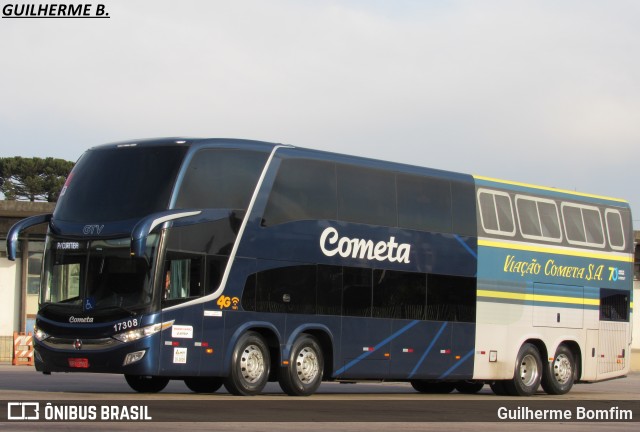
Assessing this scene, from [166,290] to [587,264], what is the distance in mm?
11748

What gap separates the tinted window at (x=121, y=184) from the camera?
20.2 m

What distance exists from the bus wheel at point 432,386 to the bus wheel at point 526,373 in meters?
1.61

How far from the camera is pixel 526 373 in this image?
26906 mm

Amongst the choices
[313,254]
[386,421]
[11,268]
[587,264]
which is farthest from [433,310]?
[11,268]

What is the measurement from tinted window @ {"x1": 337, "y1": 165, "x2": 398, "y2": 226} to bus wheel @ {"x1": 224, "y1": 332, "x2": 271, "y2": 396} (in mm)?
2942

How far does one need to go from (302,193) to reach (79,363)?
491cm

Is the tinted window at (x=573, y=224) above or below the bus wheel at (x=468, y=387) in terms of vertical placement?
above

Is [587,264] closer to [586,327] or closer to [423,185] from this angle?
[586,327]

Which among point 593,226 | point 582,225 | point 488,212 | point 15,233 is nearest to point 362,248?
point 488,212

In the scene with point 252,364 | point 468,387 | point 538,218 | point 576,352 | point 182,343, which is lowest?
point 468,387

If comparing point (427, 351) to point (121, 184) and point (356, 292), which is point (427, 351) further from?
point (121, 184)

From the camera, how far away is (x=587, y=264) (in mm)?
28266

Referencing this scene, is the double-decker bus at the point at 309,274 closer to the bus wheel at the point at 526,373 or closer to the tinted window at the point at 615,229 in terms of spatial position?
the bus wheel at the point at 526,373

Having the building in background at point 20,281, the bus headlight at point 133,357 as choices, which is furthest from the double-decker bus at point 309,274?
the building in background at point 20,281
